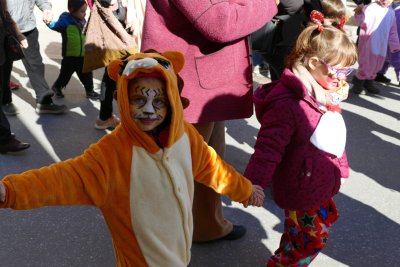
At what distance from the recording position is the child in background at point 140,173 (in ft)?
5.04

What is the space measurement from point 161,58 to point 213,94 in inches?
26.1

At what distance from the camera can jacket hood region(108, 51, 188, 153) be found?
155cm

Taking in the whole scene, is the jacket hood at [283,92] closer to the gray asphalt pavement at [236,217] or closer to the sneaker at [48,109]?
the gray asphalt pavement at [236,217]

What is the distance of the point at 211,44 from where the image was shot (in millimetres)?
2180

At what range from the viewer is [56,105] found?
4797 mm

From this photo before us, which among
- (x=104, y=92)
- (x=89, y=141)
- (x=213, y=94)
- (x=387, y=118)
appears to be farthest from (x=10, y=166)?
(x=387, y=118)

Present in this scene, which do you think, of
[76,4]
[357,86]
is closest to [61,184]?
[76,4]

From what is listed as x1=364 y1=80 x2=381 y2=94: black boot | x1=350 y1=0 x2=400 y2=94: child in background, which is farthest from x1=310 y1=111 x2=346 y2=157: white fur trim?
x1=364 y1=80 x2=381 y2=94: black boot

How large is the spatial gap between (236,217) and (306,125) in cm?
128

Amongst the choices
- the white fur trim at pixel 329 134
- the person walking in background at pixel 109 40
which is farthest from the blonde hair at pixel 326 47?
the person walking in background at pixel 109 40

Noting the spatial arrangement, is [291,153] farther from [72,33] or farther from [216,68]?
[72,33]

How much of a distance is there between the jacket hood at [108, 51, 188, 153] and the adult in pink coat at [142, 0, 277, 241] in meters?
0.42

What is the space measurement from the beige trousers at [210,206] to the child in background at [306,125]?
0.39 m

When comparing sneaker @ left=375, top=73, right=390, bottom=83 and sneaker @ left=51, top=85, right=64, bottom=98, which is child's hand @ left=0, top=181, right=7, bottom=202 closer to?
sneaker @ left=51, top=85, right=64, bottom=98
